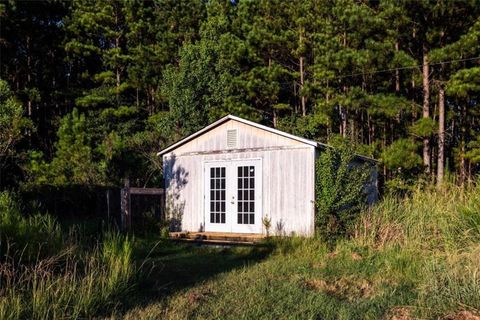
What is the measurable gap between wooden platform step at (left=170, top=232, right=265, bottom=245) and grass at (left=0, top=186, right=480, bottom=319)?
1955 mm

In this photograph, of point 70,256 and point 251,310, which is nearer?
point 251,310

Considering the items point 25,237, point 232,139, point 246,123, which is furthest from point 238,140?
point 25,237

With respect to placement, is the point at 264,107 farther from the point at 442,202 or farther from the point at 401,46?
the point at 442,202

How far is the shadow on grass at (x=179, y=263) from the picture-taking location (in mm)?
6688

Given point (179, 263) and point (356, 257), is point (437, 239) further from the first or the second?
point (179, 263)

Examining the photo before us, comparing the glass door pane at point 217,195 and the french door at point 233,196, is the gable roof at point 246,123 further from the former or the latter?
the glass door pane at point 217,195

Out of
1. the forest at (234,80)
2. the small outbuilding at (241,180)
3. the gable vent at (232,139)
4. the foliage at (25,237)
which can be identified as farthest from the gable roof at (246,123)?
the foliage at (25,237)

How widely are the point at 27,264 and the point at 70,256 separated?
1.73ft

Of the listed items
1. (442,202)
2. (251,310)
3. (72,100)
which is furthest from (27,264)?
(72,100)

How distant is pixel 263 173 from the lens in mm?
13086

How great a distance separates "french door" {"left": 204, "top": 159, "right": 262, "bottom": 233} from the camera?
13.2 metres

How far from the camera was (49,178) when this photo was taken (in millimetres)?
20766

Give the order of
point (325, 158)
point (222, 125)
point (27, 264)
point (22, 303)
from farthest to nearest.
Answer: point (222, 125) → point (325, 158) → point (27, 264) → point (22, 303)

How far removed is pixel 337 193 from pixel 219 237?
364cm
